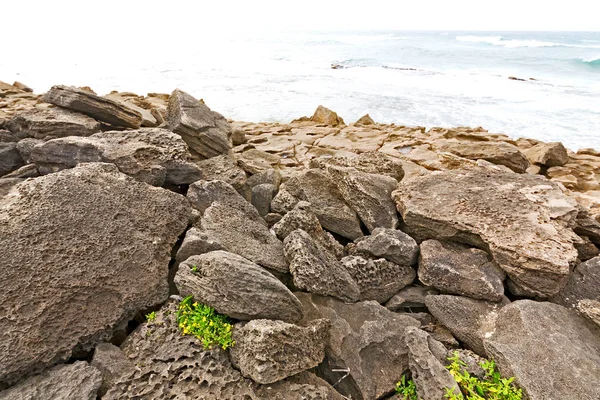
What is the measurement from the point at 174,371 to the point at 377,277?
70.3 inches

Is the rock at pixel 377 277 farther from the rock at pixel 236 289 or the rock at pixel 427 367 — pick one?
the rock at pixel 236 289

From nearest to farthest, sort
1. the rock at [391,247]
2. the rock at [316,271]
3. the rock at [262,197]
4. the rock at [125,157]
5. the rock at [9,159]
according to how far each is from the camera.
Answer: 1. the rock at [316,271]
2. the rock at [391,247]
3. the rock at [125,157]
4. the rock at [9,159]
5. the rock at [262,197]

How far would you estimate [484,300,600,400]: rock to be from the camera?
2442 millimetres

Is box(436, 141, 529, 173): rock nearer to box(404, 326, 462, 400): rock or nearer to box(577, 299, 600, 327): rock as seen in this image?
box(577, 299, 600, 327): rock

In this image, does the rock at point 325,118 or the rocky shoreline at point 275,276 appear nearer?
the rocky shoreline at point 275,276

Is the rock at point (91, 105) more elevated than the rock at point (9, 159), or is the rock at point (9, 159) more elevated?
the rock at point (91, 105)

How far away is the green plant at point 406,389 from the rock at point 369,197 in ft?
5.38

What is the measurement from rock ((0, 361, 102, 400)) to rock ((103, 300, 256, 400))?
130mm

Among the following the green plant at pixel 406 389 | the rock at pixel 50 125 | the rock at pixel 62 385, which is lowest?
the green plant at pixel 406 389

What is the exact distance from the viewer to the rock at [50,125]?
4.56 meters

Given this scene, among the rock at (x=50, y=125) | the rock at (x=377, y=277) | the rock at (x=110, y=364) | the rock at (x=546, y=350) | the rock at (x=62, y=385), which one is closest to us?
the rock at (x=62, y=385)

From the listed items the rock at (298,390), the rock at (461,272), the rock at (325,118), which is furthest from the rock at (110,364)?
the rock at (325,118)

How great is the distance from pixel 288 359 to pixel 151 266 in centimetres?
126

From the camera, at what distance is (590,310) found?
2.85 meters
